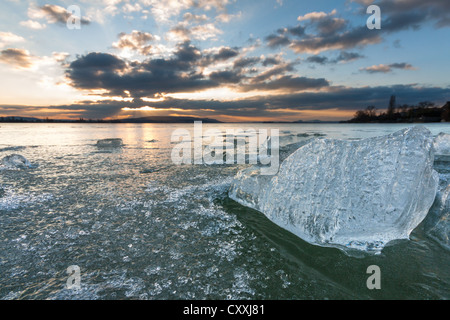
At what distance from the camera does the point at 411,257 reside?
2896 millimetres

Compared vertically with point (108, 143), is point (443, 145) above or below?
above

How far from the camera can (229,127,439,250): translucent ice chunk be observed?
3.26 m

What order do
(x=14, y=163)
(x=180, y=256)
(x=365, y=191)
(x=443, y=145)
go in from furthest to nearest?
(x=443, y=145) < (x=14, y=163) < (x=365, y=191) < (x=180, y=256)

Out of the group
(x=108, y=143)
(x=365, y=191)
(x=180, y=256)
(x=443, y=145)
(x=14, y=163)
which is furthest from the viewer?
(x=108, y=143)

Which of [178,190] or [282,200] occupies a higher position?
[282,200]

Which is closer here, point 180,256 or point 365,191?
point 180,256

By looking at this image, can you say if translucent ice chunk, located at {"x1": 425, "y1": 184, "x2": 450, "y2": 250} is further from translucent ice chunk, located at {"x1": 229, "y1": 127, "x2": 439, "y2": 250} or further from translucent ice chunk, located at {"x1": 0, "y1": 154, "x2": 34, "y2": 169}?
translucent ice chunk, located at {"x1": 0, "y1": 154, "x2": 34, "y2": 169}

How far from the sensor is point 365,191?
11.1ft

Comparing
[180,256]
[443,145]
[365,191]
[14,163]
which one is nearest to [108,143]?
[14,163]

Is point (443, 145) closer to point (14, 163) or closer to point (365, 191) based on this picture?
point (365, 191)
